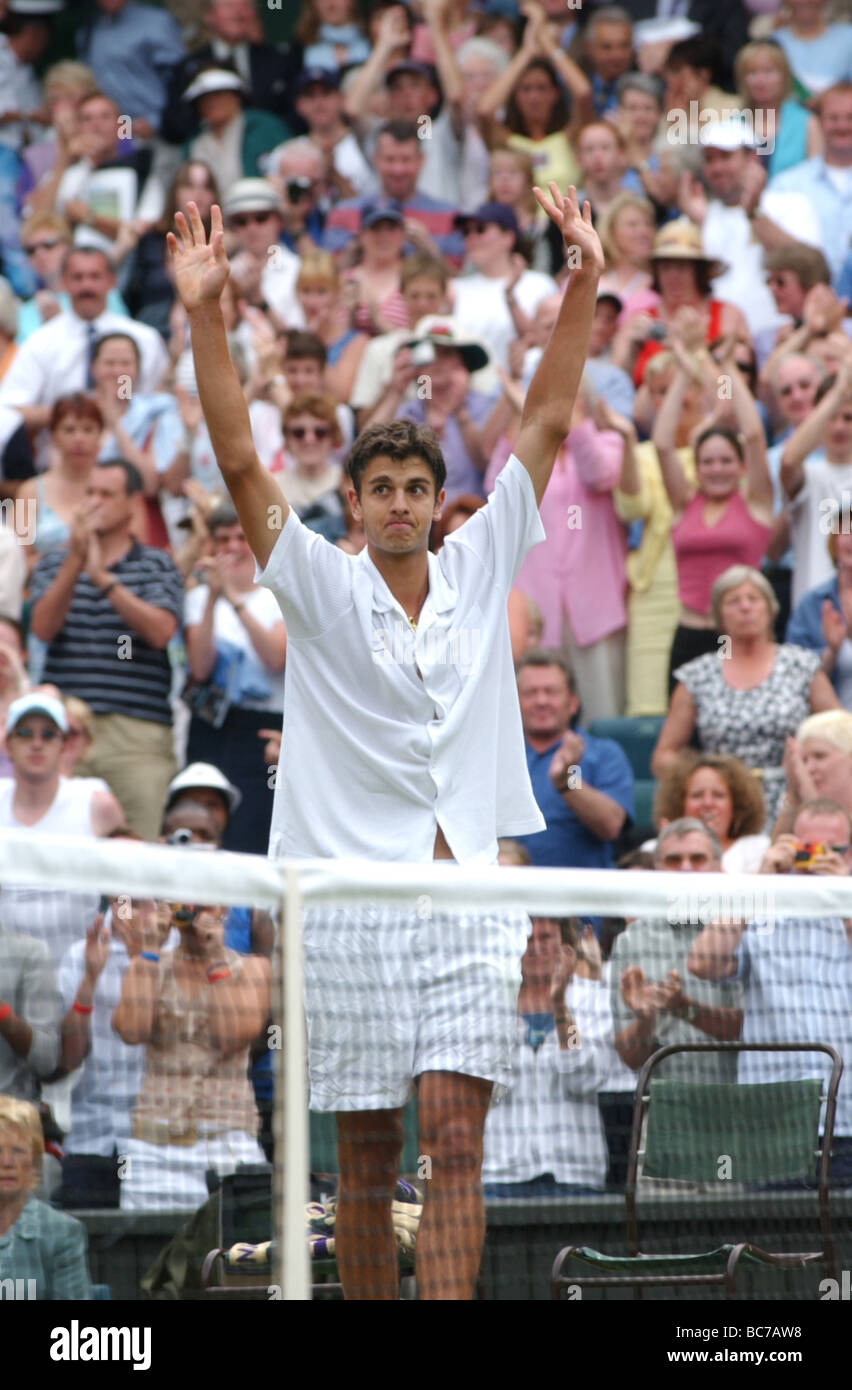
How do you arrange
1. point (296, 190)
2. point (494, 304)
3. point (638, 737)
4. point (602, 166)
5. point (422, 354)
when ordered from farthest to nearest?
1. point (296, 190)
2. point (602, 166)
3. point (494, 304)
4. point (422, 354)
5. point (638, 737)

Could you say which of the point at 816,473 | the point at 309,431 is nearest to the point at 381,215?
the point at 309,431

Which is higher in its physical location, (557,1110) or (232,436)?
(232,436)

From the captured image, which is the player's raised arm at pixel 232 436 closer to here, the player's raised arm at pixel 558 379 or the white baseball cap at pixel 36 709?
the player's raised arm at pixel 558 379

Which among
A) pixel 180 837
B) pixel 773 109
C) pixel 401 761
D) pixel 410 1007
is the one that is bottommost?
pixel 410 1007

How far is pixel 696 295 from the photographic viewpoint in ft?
36.5

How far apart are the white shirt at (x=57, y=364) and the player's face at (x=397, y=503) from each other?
6.16 meters

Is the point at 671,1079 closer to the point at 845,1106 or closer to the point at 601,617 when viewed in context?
the point at 845,1106

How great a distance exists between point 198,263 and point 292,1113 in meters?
2.06

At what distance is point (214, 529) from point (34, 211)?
14.2 feet

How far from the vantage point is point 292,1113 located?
4.23 meters

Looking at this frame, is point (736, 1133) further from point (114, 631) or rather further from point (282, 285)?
point (282, 285)

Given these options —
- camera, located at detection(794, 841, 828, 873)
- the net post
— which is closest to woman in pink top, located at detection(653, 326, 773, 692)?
camera, located at detection(794, 841, 828, 873)

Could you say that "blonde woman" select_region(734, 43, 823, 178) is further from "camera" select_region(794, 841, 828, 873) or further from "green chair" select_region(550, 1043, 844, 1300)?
"green chair" select_region(550, 1043, 844, 1300)
